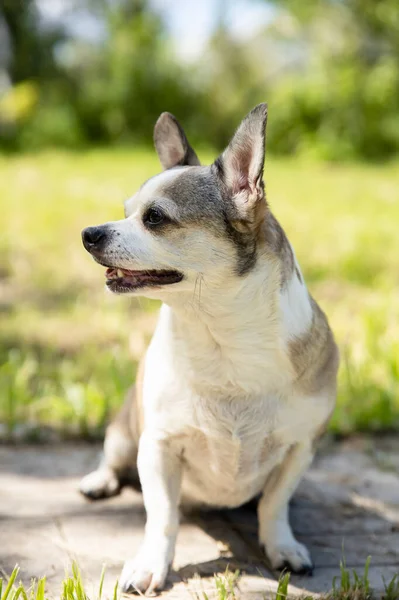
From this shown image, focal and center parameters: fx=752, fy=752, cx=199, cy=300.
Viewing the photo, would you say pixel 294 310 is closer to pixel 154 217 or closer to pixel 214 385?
pixel 214 385

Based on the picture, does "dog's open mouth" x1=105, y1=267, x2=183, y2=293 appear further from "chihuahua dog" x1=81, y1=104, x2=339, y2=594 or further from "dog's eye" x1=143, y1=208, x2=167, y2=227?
"dog's eye" x1=143, y1=208, x2=167, y2=227

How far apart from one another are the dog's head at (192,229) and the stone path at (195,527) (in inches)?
36.3

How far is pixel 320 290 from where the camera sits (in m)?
5.55

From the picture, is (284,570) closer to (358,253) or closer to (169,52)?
(358,253)

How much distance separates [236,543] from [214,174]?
1298 mm

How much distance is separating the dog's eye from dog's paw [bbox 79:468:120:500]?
1170 millimetres

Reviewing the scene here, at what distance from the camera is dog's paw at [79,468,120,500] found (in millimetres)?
2967

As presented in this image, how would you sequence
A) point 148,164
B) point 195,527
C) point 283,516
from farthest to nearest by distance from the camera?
1. point 148,164
2. point 195,527
3. point 283,516

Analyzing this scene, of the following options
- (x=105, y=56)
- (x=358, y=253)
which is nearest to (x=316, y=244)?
(x=358, y=253)

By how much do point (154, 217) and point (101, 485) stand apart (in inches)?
47.8

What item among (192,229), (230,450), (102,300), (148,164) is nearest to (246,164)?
(192,229)

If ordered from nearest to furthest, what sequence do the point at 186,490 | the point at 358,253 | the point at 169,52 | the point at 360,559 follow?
the point at 360,559 < the point at 186,490 < the point at 358,253 < the point at 169,52

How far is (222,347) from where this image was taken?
7.76 feet

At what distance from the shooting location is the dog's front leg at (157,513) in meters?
2.31
